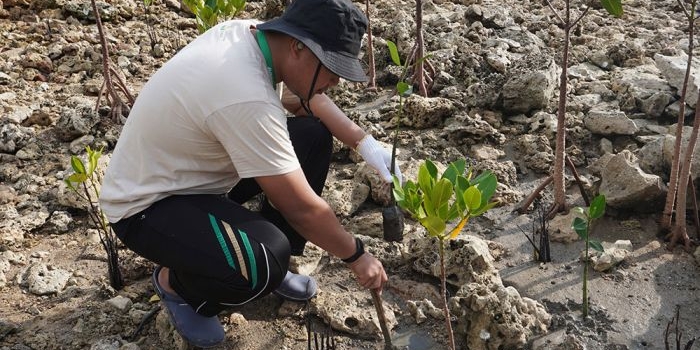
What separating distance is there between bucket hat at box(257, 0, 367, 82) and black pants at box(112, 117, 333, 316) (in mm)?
586

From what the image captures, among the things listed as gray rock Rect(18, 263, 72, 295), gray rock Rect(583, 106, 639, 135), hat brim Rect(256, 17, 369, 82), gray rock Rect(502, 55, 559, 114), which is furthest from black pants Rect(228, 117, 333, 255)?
gray rock Rect(583, 106, 639, 135)

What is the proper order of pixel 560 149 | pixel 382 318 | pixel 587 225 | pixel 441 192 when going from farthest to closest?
pixel 560 149
pixel 587 225
pixel 382 318
pixel 441 192

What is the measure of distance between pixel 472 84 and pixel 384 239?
1.49 m

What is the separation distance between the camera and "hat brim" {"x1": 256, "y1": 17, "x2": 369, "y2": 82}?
1785 mm

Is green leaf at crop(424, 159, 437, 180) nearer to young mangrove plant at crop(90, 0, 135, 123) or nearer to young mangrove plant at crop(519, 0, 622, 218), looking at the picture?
young mangrove plant at crop(519, 0, 622, 218)

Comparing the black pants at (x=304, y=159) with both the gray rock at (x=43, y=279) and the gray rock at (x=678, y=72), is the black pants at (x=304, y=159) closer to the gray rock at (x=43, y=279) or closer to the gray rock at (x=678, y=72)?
the gray rock at (x=43, y=279)

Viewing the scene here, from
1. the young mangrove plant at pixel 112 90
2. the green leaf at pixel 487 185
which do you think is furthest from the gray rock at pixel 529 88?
the young mangrove plant at pixel 112 90

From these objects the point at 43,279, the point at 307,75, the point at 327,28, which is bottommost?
the point at 43,279

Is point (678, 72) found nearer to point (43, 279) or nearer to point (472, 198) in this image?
point (472, 198)

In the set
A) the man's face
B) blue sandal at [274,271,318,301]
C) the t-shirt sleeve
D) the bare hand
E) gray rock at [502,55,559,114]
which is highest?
the man's face

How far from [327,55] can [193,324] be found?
1.03m

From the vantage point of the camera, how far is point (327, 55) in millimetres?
1817

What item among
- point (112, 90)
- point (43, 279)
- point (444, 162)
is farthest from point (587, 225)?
point (112, 90)

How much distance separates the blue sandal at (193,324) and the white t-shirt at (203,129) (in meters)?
0.38
